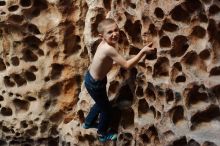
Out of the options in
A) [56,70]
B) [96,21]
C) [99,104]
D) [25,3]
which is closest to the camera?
[99,104]

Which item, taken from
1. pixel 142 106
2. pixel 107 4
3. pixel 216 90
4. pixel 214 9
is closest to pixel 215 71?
pixel 216 90

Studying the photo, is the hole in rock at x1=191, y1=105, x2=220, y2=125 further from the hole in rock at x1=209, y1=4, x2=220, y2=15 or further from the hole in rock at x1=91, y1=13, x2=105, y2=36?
the hole in rock at x1=91, y1=13, x2=105, y2=36

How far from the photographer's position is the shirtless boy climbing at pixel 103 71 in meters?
3.71

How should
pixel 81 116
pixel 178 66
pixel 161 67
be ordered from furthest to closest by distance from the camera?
pixel 81 116 < pixel 161 67 < pixel 178 66

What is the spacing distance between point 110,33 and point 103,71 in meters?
0.26

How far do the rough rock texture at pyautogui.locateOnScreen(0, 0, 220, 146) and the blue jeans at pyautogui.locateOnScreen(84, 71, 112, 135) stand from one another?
0.10 m

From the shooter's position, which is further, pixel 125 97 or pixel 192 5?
pixel 125 97

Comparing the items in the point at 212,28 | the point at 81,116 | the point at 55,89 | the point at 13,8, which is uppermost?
the point at 13,8

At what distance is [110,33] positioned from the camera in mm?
3727

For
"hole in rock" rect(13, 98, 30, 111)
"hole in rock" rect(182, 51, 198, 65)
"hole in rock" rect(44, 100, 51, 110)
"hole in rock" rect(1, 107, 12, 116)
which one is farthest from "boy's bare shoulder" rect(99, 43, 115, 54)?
"hole in rock" rect(1, 107, 12, 116)

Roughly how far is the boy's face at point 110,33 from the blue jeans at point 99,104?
276 millimetres

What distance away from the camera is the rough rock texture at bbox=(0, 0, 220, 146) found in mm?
3480

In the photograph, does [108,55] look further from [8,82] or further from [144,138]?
[8,82]

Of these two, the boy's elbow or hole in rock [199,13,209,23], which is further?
the boy's elbow
